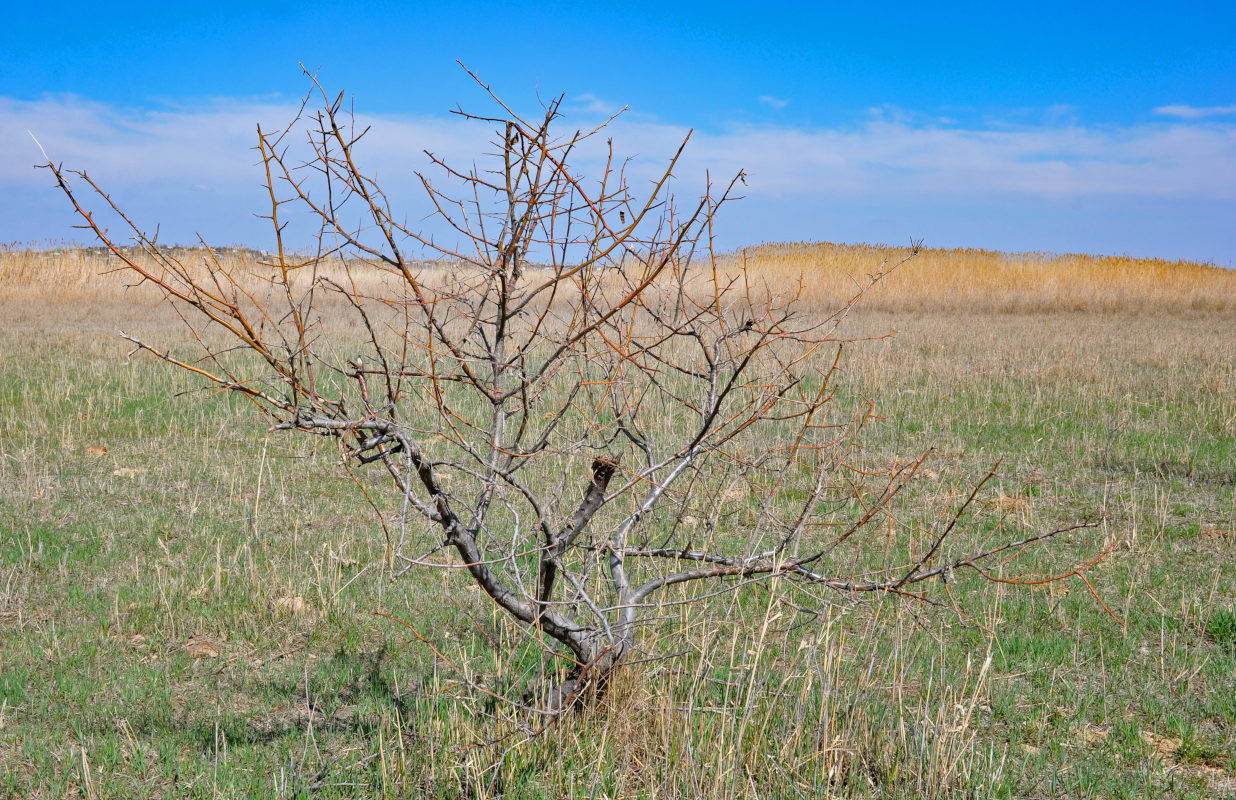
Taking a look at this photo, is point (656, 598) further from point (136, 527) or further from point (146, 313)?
point (146, 313)

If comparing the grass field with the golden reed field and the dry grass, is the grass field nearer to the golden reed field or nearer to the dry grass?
the golden reed field

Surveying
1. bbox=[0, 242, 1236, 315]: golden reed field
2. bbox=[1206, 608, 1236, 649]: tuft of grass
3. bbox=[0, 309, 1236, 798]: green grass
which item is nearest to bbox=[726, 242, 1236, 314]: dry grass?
bbox=[0, 242, 1236, 315]: golden reed field

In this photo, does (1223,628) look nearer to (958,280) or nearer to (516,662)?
(516,662)

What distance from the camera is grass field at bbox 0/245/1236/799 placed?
9.96ft

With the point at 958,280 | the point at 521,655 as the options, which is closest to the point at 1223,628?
the point at 521,655

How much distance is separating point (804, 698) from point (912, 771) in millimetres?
431

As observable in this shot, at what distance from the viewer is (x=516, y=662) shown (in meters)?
3.93

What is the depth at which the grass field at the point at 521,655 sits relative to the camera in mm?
3037

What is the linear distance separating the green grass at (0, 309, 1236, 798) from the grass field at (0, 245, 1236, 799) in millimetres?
16

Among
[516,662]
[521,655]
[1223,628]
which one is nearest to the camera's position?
[516,662]

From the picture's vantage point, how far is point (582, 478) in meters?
6.73

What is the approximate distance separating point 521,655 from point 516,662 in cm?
A: 11

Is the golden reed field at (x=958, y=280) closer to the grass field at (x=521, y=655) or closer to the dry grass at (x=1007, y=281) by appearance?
the dry grass at (x=1007, y=281)

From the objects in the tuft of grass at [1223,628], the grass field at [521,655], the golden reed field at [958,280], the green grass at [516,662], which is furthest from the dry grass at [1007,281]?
the tuft of grass at [1223,628]
